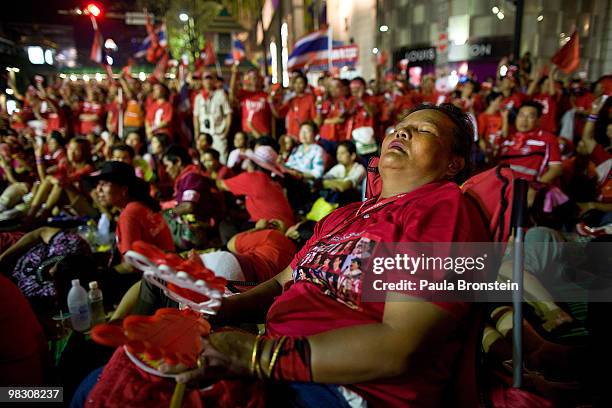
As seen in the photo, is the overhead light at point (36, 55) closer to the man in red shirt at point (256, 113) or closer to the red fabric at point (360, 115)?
the man in red shirt at point (256, 113)

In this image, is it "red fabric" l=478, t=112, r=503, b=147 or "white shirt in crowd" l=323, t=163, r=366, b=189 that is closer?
"white shirt in crowd" l=323, t=163, r=366, b=189

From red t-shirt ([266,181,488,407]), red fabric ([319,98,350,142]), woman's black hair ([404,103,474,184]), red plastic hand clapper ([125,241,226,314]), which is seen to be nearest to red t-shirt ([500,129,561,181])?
red fabric ([319,98,350,142])

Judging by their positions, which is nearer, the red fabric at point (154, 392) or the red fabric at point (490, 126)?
the red fabric at point (154, 392)

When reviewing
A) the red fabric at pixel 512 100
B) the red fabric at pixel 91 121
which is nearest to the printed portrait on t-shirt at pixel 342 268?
the red fabric at pixel 512 100

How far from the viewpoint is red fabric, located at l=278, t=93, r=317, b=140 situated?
25.3 feet

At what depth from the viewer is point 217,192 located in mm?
4812

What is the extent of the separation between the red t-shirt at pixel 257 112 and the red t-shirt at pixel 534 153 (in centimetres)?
465

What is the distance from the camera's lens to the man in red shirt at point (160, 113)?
317 inches

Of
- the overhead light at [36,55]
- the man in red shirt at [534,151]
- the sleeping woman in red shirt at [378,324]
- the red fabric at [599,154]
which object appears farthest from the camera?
the overhead light at [36,55]

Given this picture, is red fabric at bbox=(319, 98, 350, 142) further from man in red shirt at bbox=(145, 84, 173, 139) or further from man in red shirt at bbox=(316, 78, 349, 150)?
man in red shirt at bbox=(145, 84, 173, 139)

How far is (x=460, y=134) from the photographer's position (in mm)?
1579

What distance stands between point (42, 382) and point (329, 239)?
1.64 m

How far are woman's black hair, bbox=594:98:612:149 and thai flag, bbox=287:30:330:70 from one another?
5.69 m

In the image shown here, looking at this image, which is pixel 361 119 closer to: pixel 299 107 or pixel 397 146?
pixel 299 107
